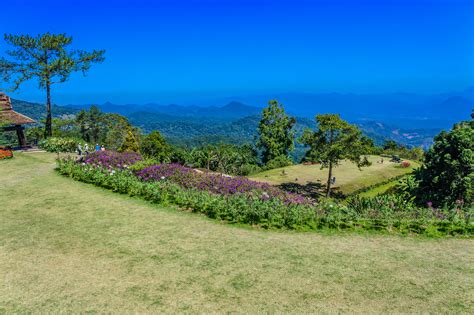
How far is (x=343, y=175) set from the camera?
44.0 metres

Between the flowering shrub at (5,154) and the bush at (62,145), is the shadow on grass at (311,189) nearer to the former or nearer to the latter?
the bush at (62,145)

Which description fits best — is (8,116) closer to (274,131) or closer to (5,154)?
(5,154)

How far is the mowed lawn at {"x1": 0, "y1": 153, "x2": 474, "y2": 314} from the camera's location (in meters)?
6.84

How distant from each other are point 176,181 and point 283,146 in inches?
1963

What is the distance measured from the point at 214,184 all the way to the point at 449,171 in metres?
11.2

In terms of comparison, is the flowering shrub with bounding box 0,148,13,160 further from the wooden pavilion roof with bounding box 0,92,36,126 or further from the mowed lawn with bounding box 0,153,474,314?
the mowed lawn with bounding box 0,153,474,314

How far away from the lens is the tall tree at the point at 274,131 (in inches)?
2451

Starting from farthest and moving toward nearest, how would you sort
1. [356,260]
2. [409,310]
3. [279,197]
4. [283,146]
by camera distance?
1. [283,146]
2. [279,197]
3. [356,260]
4. [409,310]

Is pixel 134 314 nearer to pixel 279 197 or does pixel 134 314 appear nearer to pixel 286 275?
pixel 286 275

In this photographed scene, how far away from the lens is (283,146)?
211 feet

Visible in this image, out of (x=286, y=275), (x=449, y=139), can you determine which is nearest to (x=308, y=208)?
(x=286, y=275)

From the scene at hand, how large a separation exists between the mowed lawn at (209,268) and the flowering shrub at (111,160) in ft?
20.2

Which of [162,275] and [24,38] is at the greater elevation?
[24,38]

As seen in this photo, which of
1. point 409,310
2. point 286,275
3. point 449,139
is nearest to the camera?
point 409,310
